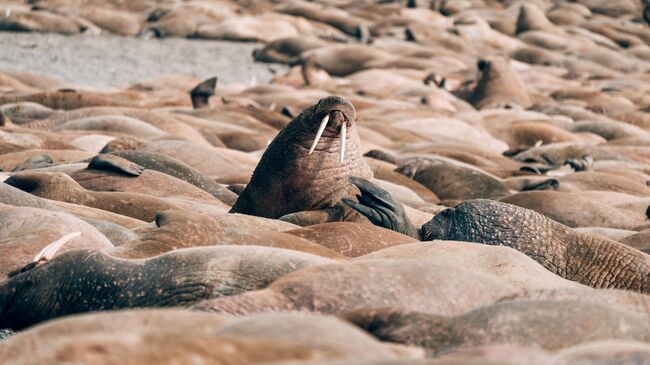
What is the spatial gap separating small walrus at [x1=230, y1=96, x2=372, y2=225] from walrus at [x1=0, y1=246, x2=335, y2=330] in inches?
127

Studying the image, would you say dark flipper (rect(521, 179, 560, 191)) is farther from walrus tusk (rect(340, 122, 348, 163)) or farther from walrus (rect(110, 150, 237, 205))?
walrus tusk (rect(340, 122, 348, 163))

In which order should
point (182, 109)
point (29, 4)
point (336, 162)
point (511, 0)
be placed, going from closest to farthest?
1. point (336, 162)
2. point (182, 109)
3. point (29, 4)
4. point (511, 0)

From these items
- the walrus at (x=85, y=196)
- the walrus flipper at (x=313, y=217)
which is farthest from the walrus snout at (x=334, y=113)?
the walrus at (x=85, y=196)

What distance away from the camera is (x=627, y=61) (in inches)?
1410

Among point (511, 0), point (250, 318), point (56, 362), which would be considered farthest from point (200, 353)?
point (511, 0)

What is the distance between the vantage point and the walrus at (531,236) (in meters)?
7.75

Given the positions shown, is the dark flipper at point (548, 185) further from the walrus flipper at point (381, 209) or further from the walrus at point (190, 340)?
the walrus at point (190, 340)

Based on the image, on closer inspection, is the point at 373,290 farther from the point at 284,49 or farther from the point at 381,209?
the point at 284,49

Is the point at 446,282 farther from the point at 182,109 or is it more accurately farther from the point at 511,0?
the point at 511,0

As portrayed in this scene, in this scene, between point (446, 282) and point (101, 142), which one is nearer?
point (446, 282)

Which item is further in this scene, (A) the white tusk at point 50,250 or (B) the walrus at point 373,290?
(A) the white tusk at point 50,250

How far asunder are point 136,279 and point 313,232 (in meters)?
1.74

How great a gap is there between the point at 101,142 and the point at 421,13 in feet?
94.3

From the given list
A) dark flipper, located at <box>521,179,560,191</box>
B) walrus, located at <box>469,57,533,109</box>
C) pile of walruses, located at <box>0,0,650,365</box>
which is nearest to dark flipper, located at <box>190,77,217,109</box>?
pile of walruses, located at <box>0,0,650,365</box>
